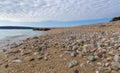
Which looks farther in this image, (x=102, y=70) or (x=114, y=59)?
(x=114, y=59)

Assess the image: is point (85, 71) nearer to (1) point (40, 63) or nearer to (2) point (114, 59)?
(2) point (114, 59)

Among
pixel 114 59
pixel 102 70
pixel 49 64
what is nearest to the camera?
pixel 102 70

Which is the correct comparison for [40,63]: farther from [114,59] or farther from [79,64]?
[114,59]

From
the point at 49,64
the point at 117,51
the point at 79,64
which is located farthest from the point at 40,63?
the point at 117,51

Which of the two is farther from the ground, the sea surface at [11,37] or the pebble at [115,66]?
the pebble at [115,66]

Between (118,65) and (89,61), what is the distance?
911 millimetres

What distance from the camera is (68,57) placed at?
18.3ft

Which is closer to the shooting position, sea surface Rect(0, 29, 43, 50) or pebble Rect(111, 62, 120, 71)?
pebble Rect(111, 62, 120, 71)

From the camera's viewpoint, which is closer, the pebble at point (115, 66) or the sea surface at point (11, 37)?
the pebble at point (115, 66)

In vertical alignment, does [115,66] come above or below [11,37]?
above

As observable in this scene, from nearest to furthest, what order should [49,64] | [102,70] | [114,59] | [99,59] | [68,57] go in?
[102,70], [114,59], [99,59], [49,64], [68,57]

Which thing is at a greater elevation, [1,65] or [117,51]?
[117,51]

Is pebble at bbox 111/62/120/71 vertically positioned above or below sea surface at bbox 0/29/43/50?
above

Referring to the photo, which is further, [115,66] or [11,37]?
[11,37]
